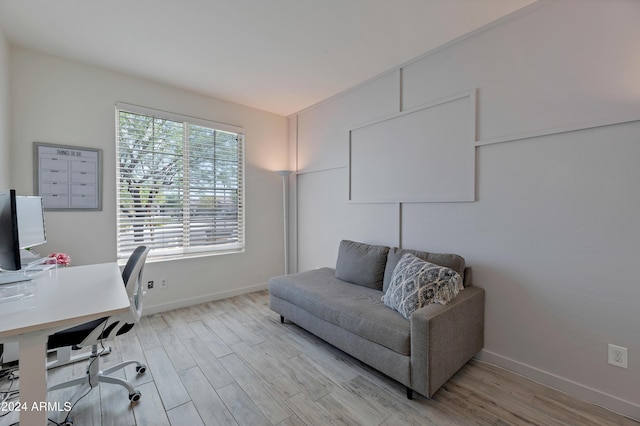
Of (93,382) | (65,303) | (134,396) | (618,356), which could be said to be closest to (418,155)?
(618,356)

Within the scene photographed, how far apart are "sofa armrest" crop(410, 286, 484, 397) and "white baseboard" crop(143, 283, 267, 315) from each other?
270 cm

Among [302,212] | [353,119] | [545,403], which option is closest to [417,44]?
[353,119]

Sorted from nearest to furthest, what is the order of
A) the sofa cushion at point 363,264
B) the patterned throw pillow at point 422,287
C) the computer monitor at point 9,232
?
the computer monitor at point 9,232, the patterned throw pillow at point 422,287, the sofa cushion at point 363,264

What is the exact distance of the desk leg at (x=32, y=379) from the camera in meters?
1.11

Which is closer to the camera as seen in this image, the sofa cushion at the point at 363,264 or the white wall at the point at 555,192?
the white wall at the point at 555,192

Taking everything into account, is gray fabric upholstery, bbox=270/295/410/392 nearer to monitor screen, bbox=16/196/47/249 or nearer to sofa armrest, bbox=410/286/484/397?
sofa armrest, bbox=410/286/484/397

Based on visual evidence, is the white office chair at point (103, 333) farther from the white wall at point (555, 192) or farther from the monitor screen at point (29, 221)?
the white wall at point (555, 192)

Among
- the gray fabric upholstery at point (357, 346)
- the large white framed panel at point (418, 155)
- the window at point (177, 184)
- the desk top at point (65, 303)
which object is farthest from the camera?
the window at point (177, 184)

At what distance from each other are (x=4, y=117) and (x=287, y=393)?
3.16 metres

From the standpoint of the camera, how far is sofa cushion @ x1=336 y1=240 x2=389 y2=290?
2.71m

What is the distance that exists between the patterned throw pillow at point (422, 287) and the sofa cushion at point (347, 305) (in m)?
0.10

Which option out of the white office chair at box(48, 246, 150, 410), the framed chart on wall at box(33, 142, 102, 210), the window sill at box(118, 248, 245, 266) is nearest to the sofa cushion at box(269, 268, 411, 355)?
the window sill at box(118, 248, 245, 266)

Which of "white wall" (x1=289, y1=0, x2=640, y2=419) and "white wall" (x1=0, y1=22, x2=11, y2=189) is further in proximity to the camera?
"white wall" (x1=0, y1=22, x2=11, y2=189)

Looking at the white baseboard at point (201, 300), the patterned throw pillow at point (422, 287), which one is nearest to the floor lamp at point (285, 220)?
the white baseboard at point (201, 300)
